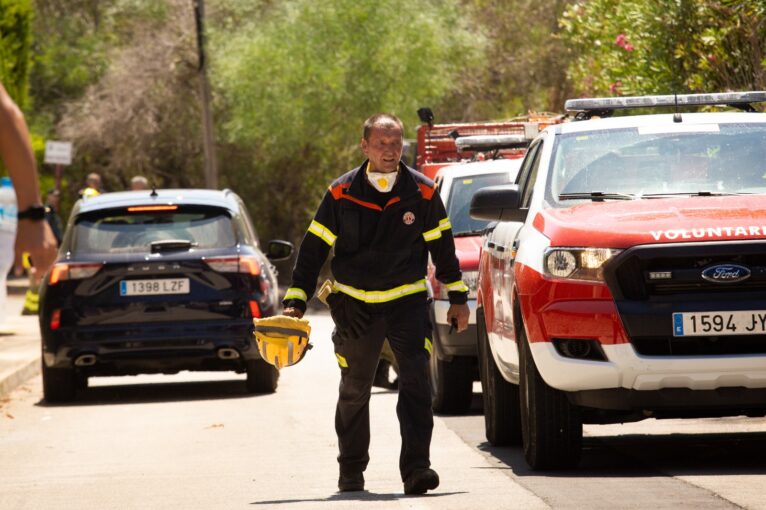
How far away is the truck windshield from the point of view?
32.8ft

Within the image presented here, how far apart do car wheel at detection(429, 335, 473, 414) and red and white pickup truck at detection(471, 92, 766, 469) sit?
3037mm

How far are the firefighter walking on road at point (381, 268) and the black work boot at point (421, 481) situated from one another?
183 mm

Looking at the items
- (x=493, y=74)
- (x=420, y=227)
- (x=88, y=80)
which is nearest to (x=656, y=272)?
(x=420, y=227)

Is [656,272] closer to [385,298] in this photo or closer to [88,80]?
[385,298]


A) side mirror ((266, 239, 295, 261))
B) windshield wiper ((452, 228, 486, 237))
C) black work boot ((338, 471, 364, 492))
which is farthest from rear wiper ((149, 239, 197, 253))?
black work boot ((338, 471, 364, 492))

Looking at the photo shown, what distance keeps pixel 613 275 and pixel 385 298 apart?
109cm

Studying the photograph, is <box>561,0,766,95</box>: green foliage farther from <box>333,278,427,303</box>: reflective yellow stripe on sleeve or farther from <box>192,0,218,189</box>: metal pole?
<box>192,0,218,189</box>: metal pole

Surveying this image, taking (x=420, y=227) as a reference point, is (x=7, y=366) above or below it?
below

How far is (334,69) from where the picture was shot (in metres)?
35.8

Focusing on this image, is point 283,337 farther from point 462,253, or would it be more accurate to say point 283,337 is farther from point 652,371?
point 462,253

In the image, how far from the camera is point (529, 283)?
930 cm

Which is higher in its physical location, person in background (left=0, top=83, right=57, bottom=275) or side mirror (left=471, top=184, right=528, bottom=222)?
person in background (left=0, top=83, right=57, bottom=275)

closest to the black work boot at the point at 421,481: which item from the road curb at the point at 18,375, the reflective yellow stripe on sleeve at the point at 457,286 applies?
the reflective yellow stripe on sleeve at the point at 457,286

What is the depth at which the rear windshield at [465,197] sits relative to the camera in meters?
14.7
